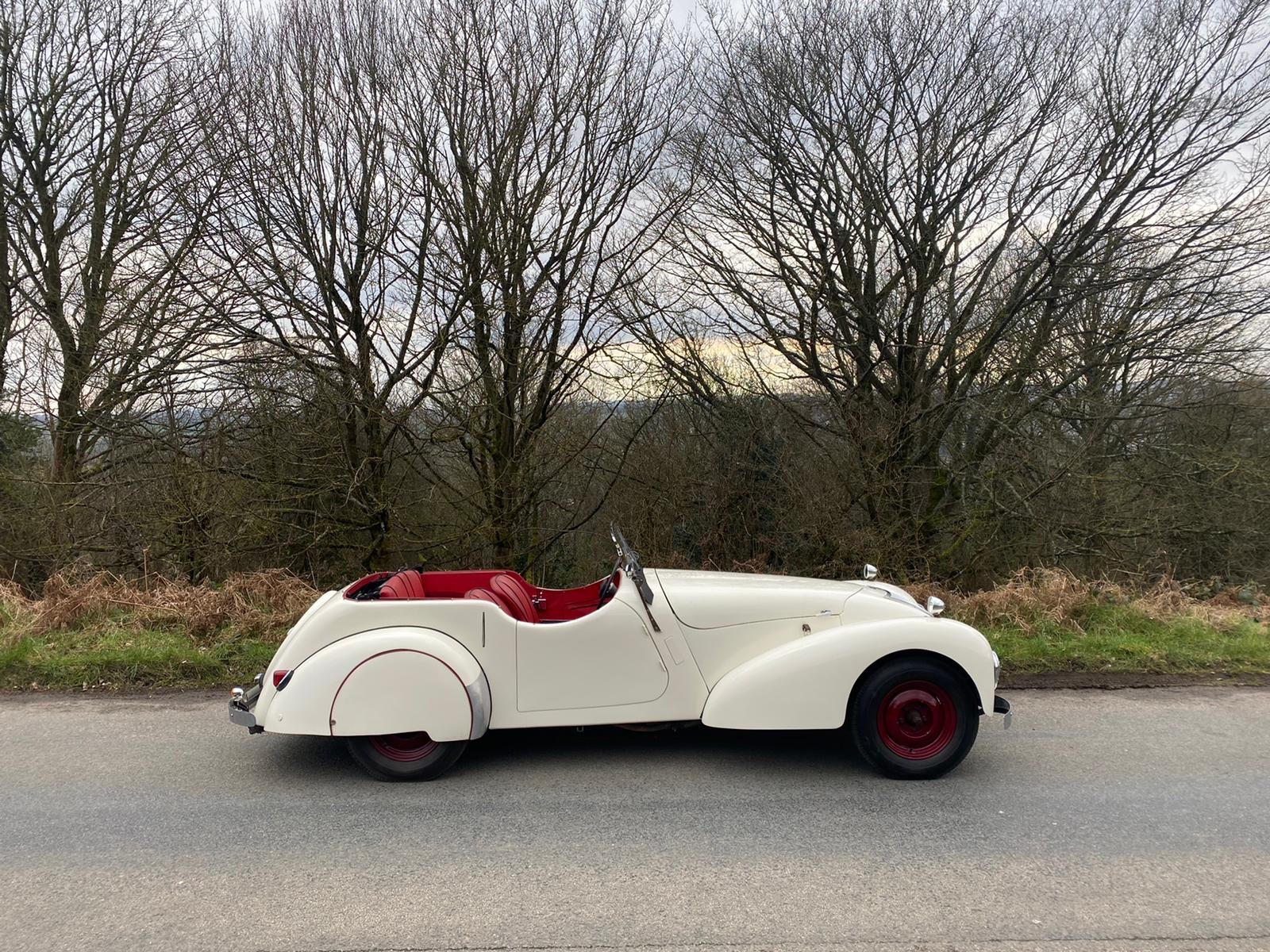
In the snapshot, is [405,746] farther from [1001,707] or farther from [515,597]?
[1001,707]

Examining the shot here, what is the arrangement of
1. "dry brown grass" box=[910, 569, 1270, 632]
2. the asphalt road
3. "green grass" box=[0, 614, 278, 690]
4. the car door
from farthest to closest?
"dry brown grass" box=[910, 569, 1270, 632] < "green grass" box=[0, 614, 278, 690] < the car door < the asphalt road

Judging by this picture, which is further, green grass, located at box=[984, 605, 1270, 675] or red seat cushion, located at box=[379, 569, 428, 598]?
green grass, located at box=[984, 605, 1270, 675]

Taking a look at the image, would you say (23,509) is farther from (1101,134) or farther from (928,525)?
(1101,134)

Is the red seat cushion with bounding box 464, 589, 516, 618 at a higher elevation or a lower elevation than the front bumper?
higher

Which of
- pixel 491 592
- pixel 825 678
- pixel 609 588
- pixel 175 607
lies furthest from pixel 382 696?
pixel 175 607

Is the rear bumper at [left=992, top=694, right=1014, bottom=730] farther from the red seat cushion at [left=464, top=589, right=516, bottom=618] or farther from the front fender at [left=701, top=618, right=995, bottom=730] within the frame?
the red seat cushion at [left=464, top=589, right=516, bottom=618]

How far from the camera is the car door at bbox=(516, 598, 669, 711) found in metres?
4.16

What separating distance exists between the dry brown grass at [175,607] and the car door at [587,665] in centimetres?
314

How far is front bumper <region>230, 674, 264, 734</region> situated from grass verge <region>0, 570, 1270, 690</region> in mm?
1621

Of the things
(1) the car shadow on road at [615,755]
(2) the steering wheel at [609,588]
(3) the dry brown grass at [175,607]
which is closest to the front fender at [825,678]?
(1) the car shadow on road at [615,755]

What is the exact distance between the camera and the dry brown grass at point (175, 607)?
651 centimetres

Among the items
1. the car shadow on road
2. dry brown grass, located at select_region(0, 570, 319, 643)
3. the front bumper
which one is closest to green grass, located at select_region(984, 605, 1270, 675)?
the car shadow on road

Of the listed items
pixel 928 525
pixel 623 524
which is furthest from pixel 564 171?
pixel 928 525

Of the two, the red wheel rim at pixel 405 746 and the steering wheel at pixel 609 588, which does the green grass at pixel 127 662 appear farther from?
the steering wheel at pixel 609 588
